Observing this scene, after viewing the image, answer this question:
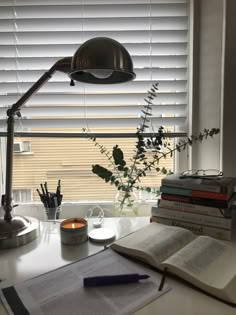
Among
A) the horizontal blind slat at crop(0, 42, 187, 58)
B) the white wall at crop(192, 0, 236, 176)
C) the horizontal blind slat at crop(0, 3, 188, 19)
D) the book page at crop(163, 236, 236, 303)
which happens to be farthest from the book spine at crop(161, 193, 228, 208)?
the horizontal blind slat at crop(0, 3, 188, 19)

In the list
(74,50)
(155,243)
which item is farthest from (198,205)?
(74,50)

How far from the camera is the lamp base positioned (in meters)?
0.76

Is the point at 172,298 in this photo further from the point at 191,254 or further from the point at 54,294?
the point at 54,294

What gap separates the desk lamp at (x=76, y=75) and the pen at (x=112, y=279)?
1.01 ft

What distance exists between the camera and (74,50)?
1055 mm

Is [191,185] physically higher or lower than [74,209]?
higher

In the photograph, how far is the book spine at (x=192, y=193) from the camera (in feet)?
2.57

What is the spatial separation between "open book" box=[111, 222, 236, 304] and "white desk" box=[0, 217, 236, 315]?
24 mm

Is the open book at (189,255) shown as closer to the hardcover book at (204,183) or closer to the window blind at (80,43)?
the hardcover book at (204,183)

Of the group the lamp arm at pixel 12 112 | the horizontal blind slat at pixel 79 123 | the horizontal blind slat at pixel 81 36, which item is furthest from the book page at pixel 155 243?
the horizontal blind slat at pixel 81 36

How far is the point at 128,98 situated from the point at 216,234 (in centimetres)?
59

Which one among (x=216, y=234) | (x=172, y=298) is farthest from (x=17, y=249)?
(x=216, y=234)

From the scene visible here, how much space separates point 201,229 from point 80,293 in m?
0.42

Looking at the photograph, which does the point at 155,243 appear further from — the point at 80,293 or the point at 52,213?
the point at 52,213
